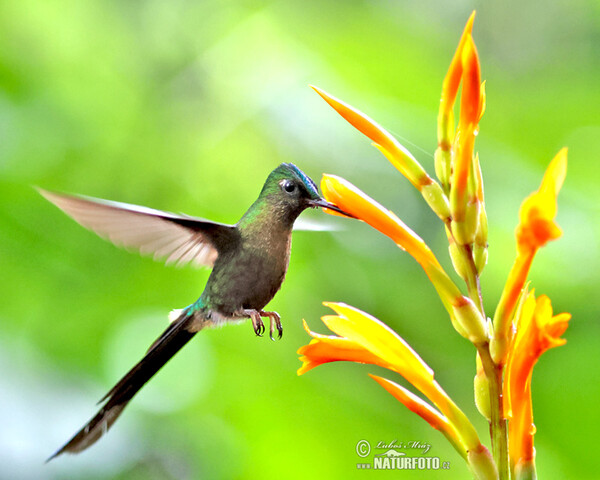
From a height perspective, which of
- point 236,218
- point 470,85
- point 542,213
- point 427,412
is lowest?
point 427,412

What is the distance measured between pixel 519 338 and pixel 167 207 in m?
1.27

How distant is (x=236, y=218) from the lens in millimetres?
1803

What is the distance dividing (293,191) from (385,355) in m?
0.33

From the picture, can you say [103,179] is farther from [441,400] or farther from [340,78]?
[441,400]

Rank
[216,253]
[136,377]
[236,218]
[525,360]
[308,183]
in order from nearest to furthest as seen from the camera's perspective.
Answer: [525,360], [308,183], [136,377], [216,253], [236,218]

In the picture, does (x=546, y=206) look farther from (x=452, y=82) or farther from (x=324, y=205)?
(x=324, y=205)

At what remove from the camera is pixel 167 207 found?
182cm

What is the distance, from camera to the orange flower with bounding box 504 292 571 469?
2.23 ft

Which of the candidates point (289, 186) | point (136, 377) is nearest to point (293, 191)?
point (289, 186)

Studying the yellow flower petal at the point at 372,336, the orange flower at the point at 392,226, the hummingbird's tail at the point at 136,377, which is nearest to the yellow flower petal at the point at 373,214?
the orange flower at the point at 392,226

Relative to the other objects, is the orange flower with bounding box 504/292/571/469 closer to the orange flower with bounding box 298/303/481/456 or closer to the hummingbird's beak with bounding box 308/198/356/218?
the orange flower with bounding box 298/303/481/456

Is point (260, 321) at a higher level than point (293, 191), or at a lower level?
lower

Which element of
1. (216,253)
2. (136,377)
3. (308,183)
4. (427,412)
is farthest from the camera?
(216,253)

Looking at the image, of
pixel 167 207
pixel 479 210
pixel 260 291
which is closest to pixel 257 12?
pixel 167 207
